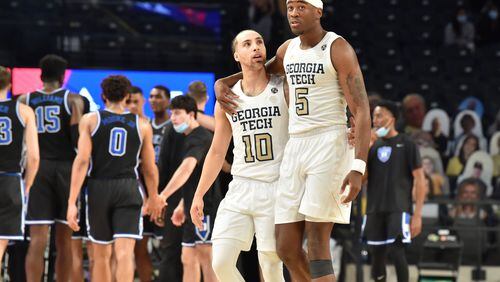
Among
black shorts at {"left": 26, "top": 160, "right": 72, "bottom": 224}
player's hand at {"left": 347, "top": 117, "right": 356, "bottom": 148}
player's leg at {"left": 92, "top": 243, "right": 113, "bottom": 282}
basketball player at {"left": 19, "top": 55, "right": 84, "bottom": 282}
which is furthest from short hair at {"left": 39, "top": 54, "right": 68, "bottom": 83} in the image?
player's hand at {"left": 347, "top": 117, "right": 356, "bottom": 148}

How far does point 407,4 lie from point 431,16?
510 mm

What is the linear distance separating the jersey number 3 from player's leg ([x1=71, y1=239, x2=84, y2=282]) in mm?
1006

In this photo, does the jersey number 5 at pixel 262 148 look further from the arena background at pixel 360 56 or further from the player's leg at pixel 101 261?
the arena background at pixel 360 56

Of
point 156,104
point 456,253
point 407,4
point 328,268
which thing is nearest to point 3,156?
point 156,104

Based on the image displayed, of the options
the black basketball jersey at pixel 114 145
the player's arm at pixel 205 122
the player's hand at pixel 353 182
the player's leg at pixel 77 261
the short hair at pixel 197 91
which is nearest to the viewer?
the player's hand at pixel 353 182

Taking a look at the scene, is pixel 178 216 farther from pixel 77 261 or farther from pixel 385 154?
pixel 385 154

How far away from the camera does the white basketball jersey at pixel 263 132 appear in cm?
639

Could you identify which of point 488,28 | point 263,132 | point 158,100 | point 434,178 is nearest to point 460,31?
point 488,28

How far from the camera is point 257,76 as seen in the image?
6.56 m

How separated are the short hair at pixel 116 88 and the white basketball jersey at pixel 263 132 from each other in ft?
7.32

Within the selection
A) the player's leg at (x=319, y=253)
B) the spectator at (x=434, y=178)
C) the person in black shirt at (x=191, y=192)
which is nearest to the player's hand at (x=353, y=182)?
the player's leg at (x=319, y=253)

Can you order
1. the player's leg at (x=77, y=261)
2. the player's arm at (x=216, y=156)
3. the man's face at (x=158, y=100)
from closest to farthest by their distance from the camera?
the player's arm at (x=216, y=156) < the player's leg at (x=77, y=261) < the man's face at (x=158, y=100)

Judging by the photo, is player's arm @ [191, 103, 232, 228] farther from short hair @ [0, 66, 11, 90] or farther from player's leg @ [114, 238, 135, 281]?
short hair @ [0, 66, 11, 90]

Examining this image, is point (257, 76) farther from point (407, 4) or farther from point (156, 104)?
point (407, 4)
